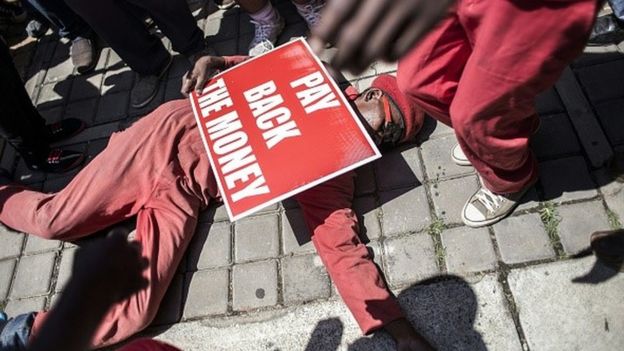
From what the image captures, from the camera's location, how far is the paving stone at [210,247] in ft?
8.80

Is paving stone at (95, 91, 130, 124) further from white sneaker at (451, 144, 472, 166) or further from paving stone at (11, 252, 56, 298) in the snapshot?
white sneaker at (451, 144, 472, 166)

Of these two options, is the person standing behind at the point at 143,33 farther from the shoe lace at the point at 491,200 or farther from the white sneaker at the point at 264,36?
the shoe lace at the point at 491,200

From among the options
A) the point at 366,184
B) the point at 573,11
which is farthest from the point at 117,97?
the point at 573,11

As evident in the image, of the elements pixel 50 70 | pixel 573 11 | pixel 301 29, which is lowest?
pixel 301 29

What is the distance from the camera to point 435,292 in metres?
2.31

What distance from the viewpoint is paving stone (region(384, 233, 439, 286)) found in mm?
2383

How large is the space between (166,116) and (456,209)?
157cm

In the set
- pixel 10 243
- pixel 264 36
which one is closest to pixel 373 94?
pixel 264 36

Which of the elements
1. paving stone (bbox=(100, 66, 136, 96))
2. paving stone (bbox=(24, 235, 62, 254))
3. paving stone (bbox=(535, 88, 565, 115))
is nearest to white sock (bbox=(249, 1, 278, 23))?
paving stone (bbox=(100, 66, 136, 96))

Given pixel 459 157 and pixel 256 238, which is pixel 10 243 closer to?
pixel 256 238

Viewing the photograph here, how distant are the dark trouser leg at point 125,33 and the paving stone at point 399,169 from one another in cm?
175

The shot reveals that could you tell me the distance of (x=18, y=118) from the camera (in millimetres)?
3062

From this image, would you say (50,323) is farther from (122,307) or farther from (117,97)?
(117,97)

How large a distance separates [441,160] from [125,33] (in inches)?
82.7
